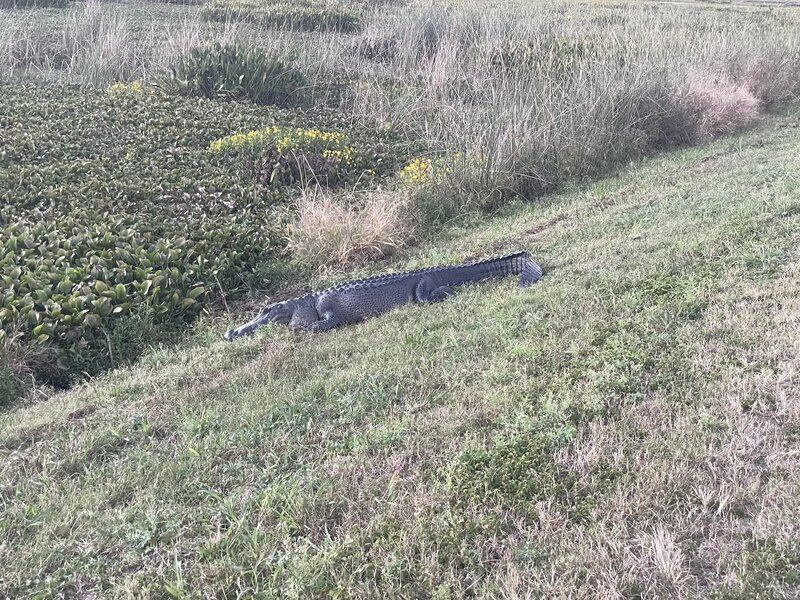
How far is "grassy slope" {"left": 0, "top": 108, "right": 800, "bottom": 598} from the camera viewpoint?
2.26 metres

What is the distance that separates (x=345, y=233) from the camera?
636 centimetres

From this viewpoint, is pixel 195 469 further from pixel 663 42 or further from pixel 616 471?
pixel 663 42

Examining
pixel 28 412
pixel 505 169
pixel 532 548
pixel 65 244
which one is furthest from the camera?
pixel 505 169

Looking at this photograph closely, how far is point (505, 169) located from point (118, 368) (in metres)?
4.89

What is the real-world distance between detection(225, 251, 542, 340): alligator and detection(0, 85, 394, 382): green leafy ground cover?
93cm

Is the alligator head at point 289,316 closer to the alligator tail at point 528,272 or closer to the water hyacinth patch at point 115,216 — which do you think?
the water hyacinth patch at point 115,216

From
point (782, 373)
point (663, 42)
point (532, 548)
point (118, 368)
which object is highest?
point (663, 42)

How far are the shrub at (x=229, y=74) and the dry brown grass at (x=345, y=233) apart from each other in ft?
14.5

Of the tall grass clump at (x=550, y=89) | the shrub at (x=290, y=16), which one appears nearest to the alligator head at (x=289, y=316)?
the tall grass clump at (x=550, y=89)

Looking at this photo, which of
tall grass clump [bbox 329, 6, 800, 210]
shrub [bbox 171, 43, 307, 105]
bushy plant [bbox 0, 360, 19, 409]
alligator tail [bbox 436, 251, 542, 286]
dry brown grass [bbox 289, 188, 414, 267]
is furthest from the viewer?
shrub [bbox 171, 43, 307, 105]

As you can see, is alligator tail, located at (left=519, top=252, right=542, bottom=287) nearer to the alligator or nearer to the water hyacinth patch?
the alligator

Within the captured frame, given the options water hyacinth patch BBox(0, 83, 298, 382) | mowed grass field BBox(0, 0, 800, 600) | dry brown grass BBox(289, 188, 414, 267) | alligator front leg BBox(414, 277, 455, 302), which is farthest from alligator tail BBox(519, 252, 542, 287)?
water hyacinth patch BBox(0, 83, 298, 382)

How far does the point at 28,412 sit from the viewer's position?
3.88 metres

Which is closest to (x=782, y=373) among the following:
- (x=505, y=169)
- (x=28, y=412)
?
(x=28, y=412)
